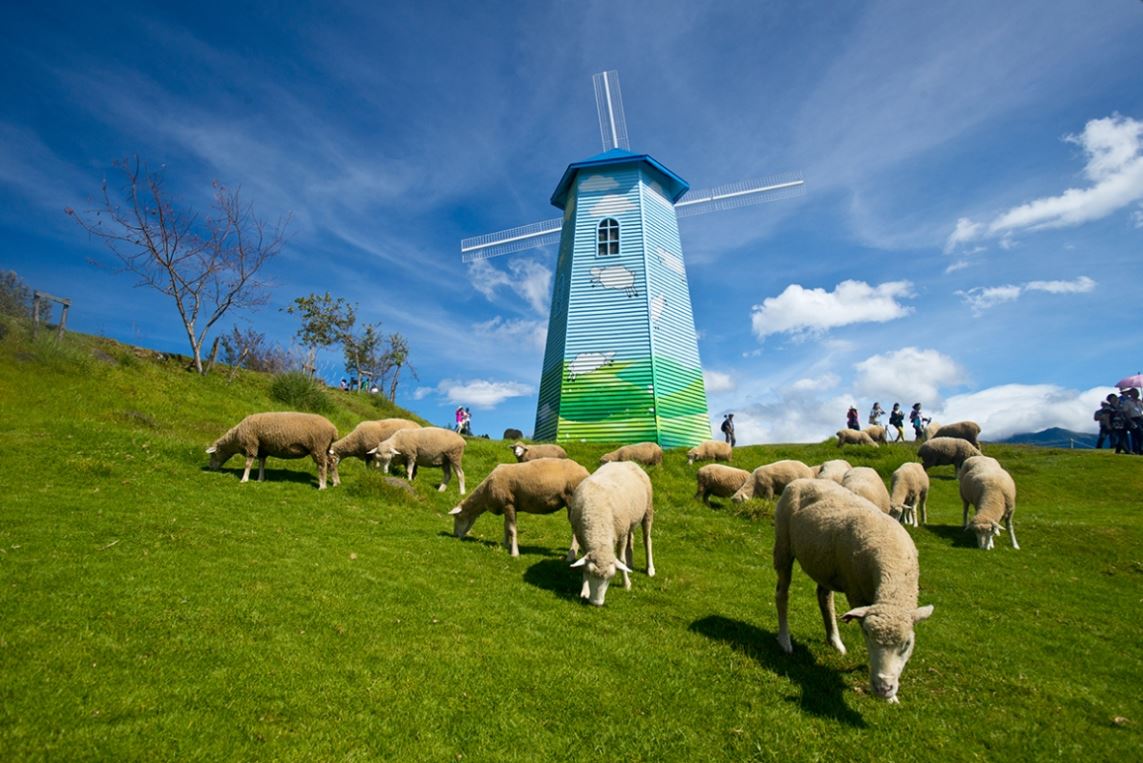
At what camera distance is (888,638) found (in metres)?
6.36

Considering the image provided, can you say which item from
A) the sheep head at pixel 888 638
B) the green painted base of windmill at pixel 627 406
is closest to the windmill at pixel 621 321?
the green painted base of windmill at pixel 627 406

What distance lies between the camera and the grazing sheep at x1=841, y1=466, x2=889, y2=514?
44.8ft

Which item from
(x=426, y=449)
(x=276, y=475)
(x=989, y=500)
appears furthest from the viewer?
(x=426, y=449)

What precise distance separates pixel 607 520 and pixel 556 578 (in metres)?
1.83

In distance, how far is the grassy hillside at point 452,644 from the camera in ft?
17.8

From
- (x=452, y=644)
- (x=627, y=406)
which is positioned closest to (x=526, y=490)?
(x=452, y=644)

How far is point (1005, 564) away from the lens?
49.1 ft

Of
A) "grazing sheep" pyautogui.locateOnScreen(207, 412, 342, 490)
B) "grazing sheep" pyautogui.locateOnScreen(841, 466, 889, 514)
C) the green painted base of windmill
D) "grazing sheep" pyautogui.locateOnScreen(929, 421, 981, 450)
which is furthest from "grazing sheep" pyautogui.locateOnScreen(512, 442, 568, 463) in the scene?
"grazing sheep" pyautogui.locateOnScreen(929, 421, 981, 450)

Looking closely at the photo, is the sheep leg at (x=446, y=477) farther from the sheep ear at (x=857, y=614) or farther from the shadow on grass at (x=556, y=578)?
the sheep ear at (x=857, y=614)

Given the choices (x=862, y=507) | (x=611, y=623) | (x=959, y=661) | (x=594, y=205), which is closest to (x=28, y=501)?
(x=611, y=623)

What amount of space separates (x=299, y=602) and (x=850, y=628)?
8699 mm

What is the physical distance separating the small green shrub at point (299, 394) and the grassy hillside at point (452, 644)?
14077 millimetres

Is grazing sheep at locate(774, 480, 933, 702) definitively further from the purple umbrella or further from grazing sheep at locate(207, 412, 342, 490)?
the purple umbrella

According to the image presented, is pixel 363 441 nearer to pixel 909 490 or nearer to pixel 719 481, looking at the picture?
pixel 719 481
